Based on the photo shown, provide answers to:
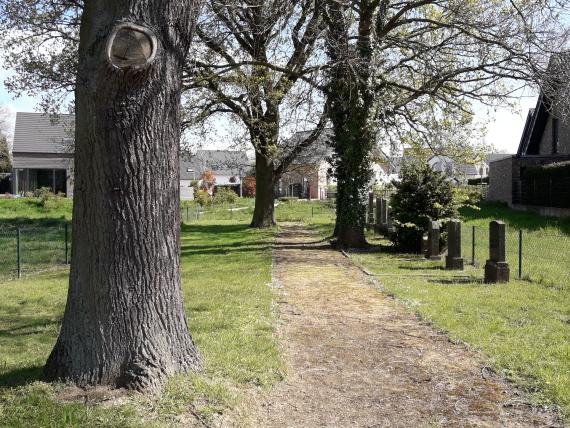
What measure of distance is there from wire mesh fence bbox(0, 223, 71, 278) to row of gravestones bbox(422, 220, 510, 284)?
30.4 ft

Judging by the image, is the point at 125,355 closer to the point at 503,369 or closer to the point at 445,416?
the point at 445,416

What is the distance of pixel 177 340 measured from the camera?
5.08 meters

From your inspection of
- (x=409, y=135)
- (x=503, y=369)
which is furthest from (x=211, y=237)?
(x=503, y=369)

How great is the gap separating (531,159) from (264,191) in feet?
53.4

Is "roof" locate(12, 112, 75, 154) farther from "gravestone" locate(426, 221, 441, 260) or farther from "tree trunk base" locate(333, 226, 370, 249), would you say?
"gravestone" locate(426, 221, 441, 260)

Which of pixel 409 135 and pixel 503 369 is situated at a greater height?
pixel 409 135

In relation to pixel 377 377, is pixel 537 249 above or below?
above

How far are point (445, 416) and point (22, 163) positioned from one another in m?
53.5

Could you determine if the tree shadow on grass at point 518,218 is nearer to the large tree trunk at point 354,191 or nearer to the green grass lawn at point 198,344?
the large tree trunk at point 354,191

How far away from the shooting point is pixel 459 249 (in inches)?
516

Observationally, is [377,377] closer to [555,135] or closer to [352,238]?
[352,238]

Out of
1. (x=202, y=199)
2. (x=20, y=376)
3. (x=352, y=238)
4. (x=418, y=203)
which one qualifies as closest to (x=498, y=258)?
(x=418, y=203)

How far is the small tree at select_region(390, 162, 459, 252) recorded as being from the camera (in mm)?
16422

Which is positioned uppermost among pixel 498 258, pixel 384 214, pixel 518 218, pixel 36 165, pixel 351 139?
pixel 36 165
